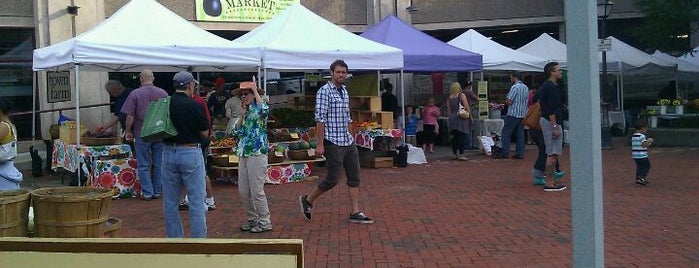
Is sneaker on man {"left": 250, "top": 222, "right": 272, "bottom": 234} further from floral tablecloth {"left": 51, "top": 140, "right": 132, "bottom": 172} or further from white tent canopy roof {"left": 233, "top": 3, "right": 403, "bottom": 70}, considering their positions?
white tent canopy roof {"left": 233, "top": 3, "right": 403, "bottom": 70}

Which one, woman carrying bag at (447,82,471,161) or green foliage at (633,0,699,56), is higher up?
green foliage at (633,0,699,56)

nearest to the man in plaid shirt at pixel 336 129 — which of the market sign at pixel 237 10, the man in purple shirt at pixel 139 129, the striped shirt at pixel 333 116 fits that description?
the striped shirt at pixel 333 116

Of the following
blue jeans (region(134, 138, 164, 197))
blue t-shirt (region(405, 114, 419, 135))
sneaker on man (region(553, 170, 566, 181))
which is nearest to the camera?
blue jeans (region(134, 138, 164, 197))

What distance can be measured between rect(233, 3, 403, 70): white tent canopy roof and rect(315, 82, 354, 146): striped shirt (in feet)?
11.8

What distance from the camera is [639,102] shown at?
22.9 metres

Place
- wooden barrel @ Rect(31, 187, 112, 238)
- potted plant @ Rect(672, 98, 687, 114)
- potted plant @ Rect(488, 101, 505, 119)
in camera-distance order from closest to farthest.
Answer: wooden barrel @ Rect(31, 187, 112, 238), potted plant @ Rect(488, 101, 505, 119), potted plant @ Rect(672, 98, 687, 114)

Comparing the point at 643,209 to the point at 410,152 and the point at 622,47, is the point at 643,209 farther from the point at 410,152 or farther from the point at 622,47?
the point at 622,47

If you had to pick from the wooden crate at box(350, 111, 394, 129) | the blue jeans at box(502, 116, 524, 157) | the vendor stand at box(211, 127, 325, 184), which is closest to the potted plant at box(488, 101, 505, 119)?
the blue jeans at box(502, 116, 524, 157)

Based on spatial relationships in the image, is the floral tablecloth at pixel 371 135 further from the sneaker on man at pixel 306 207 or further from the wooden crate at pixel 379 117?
the sneaker on man at pixel 306 207

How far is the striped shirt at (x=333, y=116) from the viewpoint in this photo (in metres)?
7.18

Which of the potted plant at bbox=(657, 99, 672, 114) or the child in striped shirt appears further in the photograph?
the potted plant at bbox=(657, 99, 672, 114)

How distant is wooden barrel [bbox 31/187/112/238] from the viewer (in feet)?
12.8

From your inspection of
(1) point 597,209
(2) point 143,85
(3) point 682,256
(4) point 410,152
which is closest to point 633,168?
(4) point 410,152

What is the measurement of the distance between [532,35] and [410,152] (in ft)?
35.8
